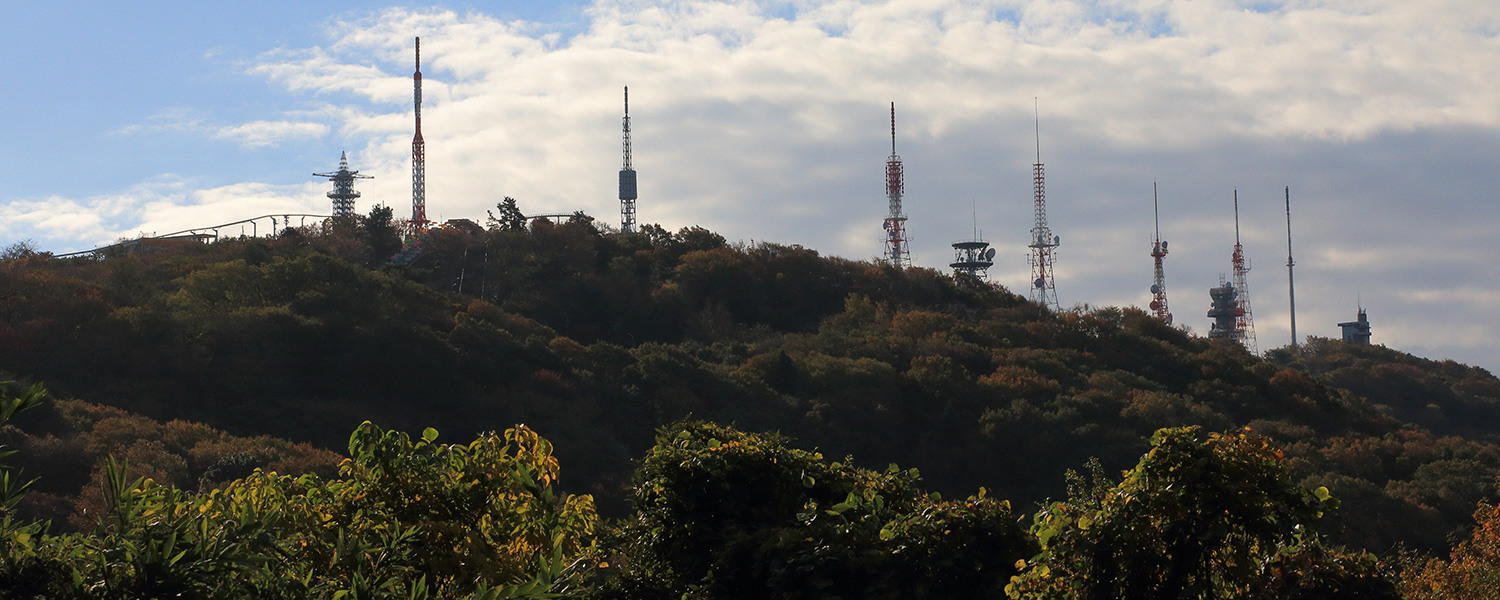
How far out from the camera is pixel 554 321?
60.6m

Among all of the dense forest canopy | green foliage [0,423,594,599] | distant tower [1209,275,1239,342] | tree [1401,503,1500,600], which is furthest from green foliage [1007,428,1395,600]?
distant tower [1209,275,1239,342]

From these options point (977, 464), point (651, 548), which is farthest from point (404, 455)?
point (977, 464)

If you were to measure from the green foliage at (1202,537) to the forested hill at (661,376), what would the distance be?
2407 cm

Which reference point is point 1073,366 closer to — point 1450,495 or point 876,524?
point 1450,495

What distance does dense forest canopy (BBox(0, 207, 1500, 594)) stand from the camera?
35.7 metres

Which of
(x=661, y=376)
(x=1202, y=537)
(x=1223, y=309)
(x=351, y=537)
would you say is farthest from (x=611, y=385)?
(x=1223, y=309)

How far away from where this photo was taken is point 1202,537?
6.98 metres

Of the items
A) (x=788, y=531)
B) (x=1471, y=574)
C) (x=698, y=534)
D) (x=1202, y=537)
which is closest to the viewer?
(x=1202, y=537)

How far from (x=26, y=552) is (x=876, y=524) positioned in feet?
19.6

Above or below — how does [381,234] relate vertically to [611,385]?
above

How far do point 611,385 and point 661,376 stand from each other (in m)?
2.20

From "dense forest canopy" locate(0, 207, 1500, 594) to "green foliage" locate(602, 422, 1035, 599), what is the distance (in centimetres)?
2039

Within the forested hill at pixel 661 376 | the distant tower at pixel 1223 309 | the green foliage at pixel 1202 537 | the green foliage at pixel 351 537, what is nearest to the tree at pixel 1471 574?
the green foliage at pixel 1202 537

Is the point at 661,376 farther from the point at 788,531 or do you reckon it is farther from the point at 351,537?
the point at 351,537
